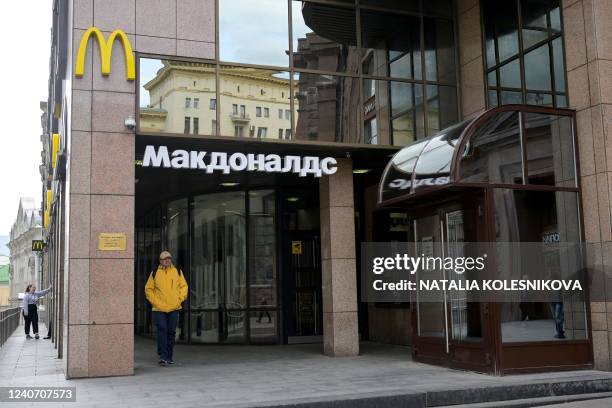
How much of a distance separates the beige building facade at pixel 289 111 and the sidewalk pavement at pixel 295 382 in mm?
684

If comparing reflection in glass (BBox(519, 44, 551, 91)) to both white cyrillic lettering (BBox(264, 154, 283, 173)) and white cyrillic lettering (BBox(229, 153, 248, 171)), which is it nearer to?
white cyrillic lettering (BBox(264, 154, 283, 173))

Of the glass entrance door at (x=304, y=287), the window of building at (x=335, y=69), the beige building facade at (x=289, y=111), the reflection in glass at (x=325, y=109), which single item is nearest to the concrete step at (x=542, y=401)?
the beige building facade at (x=289, y=111)

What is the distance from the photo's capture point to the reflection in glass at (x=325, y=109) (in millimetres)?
12742

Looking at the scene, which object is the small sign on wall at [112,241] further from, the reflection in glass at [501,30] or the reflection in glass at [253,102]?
the reflection in glass at [501,30]

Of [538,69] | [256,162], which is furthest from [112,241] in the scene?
[538,69]

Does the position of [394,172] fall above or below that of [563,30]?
below

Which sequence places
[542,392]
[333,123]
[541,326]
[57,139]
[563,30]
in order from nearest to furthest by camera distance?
[542,392], [541,326], [563,30], [333,123], [57,139]

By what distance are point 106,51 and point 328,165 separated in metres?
4.51

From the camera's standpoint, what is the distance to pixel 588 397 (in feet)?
30.9

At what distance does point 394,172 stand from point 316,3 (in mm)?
3695

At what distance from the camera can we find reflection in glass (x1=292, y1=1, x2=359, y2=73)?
1303cm

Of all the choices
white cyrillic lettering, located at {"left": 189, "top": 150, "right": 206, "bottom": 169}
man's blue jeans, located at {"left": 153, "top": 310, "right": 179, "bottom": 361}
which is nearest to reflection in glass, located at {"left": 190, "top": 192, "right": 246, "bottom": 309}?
man's blue jeans, located at {"left": 153, "top": 310, "right": 179, "bottom": 361}

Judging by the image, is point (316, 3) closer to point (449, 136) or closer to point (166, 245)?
point (449, 136)

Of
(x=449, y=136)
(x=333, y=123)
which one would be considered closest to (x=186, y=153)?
(x=333, y=123)
